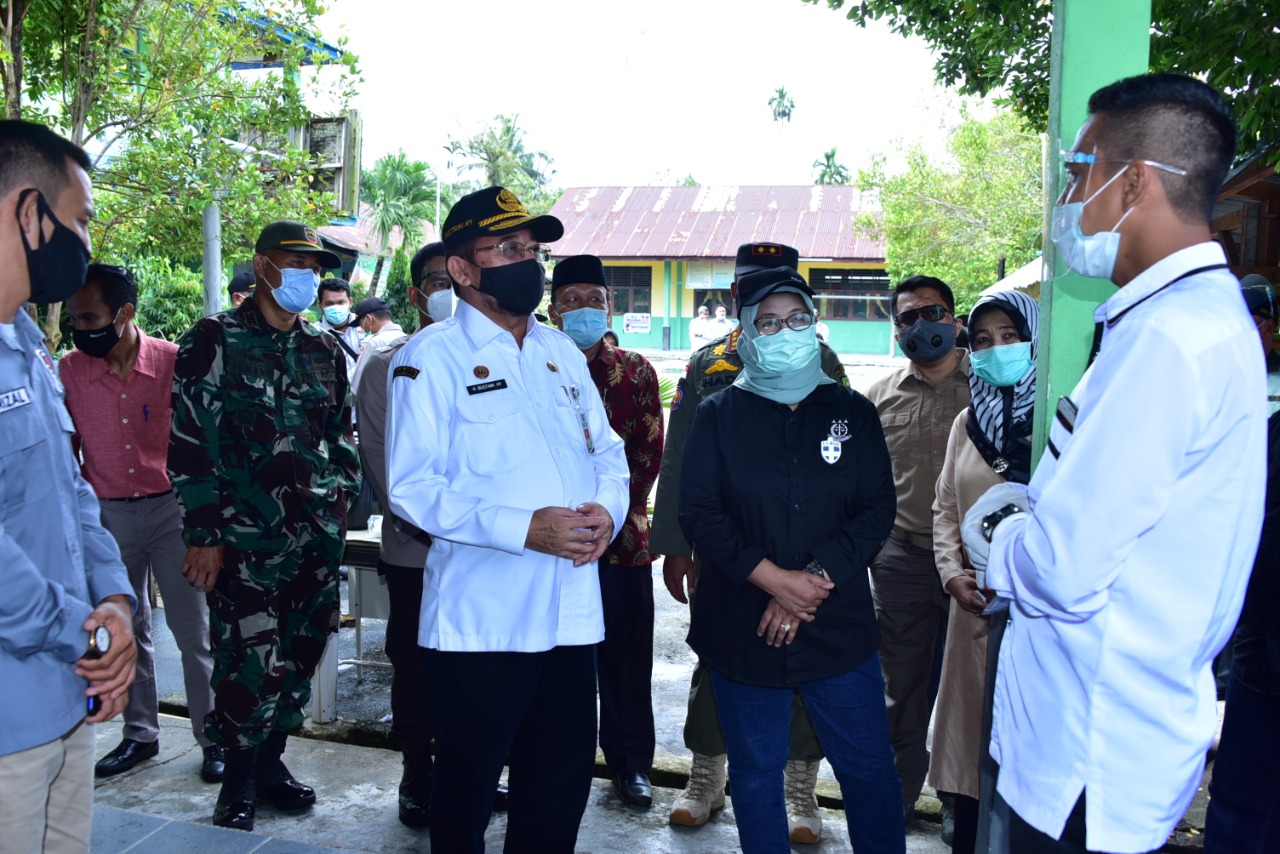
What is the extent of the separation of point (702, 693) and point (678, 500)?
81 centimetres

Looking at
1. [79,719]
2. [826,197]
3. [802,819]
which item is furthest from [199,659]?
[826,197]

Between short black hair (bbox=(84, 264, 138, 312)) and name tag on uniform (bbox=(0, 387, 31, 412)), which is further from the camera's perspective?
short black hair (bbox=(84, 264, 138, 312))

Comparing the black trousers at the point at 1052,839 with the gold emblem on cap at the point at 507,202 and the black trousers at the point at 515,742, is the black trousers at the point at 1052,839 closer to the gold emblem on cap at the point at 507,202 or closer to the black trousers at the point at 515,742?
the black trousers at the point at 515,742

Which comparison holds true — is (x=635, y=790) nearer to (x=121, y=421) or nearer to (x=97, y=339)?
(x=121, y=421)

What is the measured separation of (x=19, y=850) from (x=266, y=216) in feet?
16.3

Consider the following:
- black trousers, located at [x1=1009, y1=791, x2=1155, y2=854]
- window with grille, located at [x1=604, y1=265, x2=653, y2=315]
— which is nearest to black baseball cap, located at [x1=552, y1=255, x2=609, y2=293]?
black trousers, located at [x1=1009, y1=791, x2=1155, y2=854]

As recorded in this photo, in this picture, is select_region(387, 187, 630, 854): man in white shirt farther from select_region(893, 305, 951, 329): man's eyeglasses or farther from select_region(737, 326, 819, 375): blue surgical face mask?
select_region(893, 305, 951, 329): man's eyeglasses

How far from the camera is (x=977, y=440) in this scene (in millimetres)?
3238

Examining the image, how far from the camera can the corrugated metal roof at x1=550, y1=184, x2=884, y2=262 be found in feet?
100

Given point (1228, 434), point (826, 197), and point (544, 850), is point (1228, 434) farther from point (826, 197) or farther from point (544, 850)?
point (826, 197)

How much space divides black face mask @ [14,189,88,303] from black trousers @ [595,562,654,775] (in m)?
2.43

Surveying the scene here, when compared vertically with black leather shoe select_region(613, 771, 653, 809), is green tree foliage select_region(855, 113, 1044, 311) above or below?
above

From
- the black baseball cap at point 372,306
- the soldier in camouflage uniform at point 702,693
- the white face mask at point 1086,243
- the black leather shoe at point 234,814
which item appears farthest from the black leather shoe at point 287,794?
the black baseball cap at point 372,306

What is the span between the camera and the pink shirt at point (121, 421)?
413 cm
